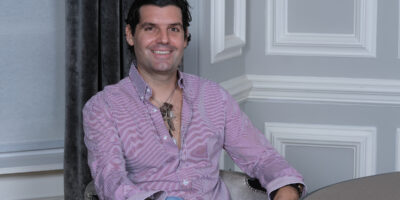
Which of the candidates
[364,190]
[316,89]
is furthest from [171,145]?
[316,89]

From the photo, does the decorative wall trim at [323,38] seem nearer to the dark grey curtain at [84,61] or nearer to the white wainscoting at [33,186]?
the dark grey curtain at [84,61]

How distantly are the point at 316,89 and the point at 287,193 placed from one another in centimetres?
105

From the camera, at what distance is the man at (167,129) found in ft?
6.60

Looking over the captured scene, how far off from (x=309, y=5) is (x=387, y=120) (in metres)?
0.57

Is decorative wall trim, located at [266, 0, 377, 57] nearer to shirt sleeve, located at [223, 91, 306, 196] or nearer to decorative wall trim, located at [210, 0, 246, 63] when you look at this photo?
decorative wall trim, located at [210, 0, 246, 63]

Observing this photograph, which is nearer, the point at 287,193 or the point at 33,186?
the point at 287,193

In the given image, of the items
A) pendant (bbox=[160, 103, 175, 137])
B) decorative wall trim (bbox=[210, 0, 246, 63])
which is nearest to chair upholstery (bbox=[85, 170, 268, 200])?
pendant (bbox=[160, 103, 175, 137])

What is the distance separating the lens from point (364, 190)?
179cm

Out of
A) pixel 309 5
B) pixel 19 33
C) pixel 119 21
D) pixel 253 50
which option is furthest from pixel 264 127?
pixel 19 33

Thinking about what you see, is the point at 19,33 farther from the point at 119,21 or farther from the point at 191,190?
the point at 191,190

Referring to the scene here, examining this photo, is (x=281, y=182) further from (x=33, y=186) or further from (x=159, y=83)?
(x=33, y=186)

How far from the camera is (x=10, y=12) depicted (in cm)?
253

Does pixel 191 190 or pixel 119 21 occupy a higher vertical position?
pixel 119 21

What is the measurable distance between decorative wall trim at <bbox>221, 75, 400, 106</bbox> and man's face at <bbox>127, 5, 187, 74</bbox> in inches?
29.9
